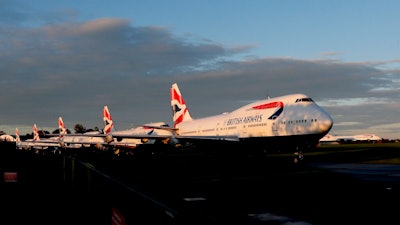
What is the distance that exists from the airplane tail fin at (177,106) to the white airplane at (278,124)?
21.3m

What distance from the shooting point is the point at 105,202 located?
410 inches

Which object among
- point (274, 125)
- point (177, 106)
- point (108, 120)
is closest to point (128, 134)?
point (177, 106)

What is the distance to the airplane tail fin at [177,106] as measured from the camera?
7438cm

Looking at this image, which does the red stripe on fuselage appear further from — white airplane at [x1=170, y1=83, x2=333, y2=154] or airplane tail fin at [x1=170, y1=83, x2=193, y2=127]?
airplane tail fin at [x1=170, y1=83, x2=193, y2=127]

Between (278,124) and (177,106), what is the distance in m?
37.3

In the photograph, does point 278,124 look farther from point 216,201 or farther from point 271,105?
point 216,201

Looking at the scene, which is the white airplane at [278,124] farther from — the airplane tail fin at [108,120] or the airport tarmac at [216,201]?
the airplane tail fin at [108,120]

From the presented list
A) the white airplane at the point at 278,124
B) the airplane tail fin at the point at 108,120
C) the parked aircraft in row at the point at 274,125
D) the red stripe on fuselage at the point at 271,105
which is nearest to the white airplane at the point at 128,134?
the airplane tail fin at the point at 108,120

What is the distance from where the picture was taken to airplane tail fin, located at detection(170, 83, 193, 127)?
74375 millimetres

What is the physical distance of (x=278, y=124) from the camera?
3978cm

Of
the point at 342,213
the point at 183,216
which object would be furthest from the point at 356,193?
the point at 183,216

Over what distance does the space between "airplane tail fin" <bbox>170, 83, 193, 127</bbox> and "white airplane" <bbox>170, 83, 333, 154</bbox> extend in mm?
21284

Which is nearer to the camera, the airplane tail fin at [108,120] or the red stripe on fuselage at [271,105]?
the red stripe on fuselage at [271,105]

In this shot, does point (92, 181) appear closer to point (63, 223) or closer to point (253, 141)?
point (63, 223)
